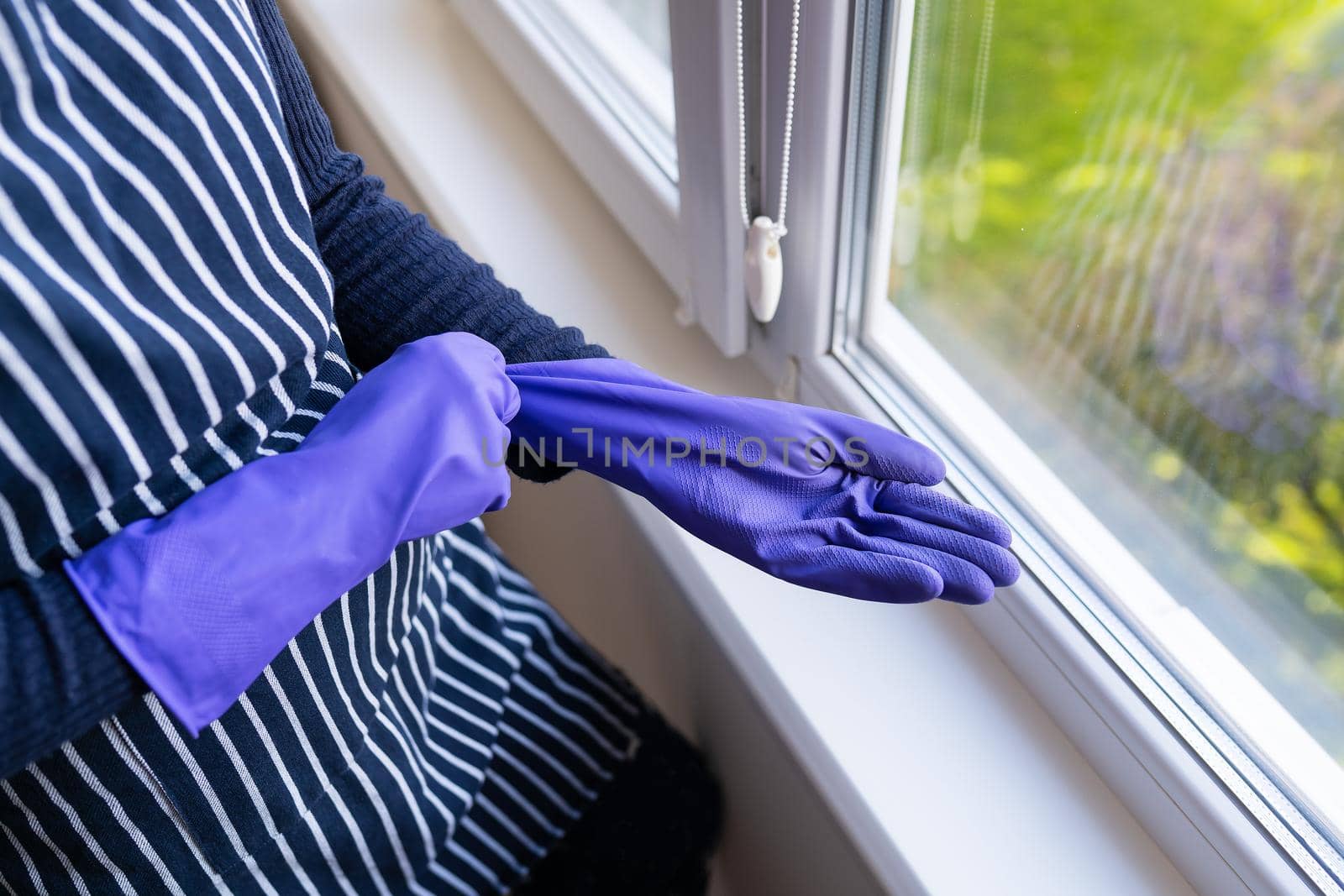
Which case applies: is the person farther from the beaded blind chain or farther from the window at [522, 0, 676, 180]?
the window at [522, 0, 676, 180]

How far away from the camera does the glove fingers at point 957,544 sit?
0.54 metres

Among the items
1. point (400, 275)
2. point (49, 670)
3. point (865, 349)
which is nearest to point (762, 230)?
point (865, 349)

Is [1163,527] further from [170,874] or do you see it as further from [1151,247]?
[170,874]

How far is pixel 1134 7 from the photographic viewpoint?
474 millimetres

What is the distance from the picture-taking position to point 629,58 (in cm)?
95

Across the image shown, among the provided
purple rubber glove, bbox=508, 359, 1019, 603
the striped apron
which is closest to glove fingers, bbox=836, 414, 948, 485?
purple rubber glove, bbox=508, 359, 1019, 603

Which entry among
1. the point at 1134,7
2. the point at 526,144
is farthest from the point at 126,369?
the point at 526,144

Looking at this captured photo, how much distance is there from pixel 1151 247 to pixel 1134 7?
0.37ft

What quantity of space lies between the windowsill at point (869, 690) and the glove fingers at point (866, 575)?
→ 0.15 meters

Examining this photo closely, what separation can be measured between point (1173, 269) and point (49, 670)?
54 cm

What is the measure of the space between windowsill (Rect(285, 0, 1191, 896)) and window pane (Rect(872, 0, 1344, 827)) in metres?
0.12

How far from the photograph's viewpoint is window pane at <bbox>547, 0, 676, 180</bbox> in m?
0.88

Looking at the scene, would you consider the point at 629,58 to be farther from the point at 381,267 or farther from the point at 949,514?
the point at 949,514

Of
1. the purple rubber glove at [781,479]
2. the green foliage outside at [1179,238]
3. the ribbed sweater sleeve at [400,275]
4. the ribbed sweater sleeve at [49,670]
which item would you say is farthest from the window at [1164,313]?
the ribbed sweater sleeve at [49,670]
